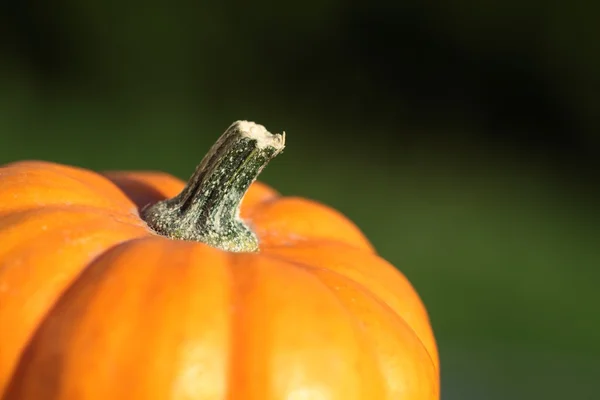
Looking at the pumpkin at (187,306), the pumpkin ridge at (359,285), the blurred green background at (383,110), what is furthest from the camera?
the blurred green background at (383,110)

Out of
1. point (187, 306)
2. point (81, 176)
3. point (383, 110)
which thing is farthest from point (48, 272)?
point (383, 110)

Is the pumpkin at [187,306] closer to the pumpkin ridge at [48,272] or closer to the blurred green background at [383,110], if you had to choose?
the pumpkin ridge at [48,272]

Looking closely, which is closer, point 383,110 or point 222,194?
point 222,194

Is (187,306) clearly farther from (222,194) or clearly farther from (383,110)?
(383,110)

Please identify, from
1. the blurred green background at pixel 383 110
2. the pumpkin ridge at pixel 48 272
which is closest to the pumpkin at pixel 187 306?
the pumpkin ridge at pixel 48 272

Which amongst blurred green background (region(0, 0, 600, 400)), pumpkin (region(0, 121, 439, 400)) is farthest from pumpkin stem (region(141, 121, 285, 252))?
blurred green background (region(0, 0, 600, 400))

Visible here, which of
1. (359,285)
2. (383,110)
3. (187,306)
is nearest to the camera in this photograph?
(187,306)

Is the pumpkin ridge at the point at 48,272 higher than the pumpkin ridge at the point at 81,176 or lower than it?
lower

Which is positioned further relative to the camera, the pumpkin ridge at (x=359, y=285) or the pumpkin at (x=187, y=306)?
the pumpkin ridge at (x=359, y=285)
